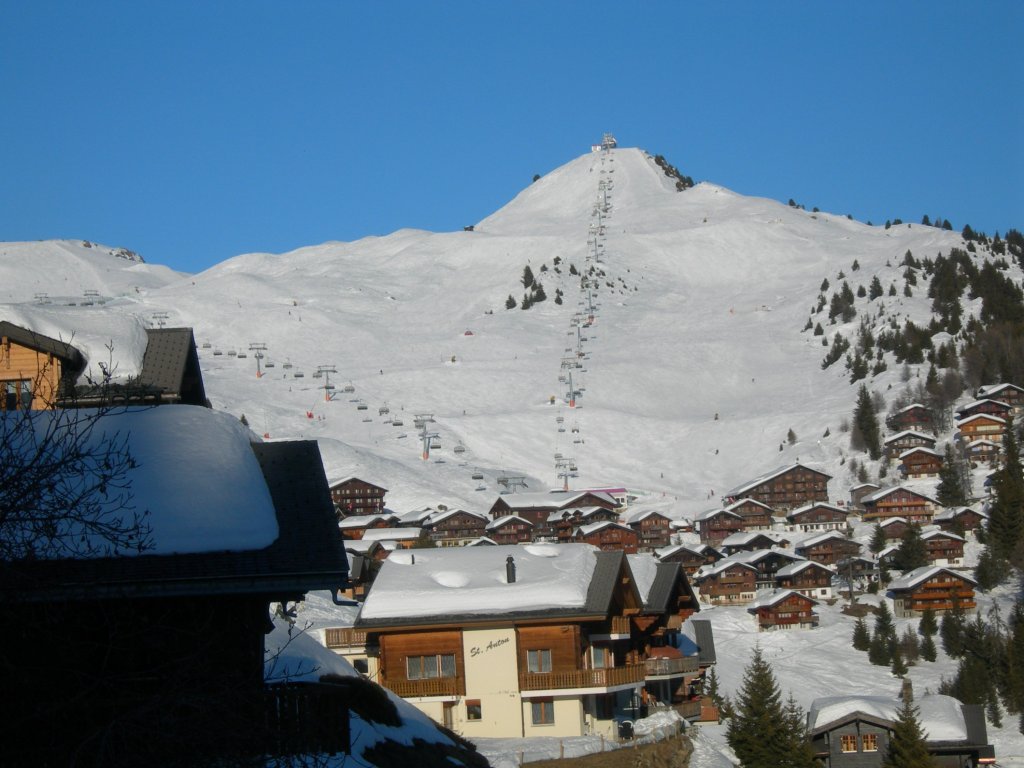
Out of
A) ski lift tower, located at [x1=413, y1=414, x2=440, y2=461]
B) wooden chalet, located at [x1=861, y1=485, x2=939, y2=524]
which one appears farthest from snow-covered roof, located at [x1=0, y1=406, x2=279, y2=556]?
ski lift tower, located at [x1=413, y1=414, x2=440, y2=461]

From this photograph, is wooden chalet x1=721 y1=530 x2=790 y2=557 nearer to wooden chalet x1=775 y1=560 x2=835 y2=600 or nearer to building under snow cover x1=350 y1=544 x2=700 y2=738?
wooden chalet x1=775 y1=560 x2=835 y2=600

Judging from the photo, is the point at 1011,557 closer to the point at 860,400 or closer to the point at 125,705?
the point at 860,400

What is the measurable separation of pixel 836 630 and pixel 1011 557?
14282 mm

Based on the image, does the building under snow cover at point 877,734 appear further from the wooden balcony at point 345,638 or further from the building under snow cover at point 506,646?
the wooden balcony at point 345,638

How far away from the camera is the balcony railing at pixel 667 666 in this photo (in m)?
35.9

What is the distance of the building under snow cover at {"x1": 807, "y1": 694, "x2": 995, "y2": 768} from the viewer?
142 ft

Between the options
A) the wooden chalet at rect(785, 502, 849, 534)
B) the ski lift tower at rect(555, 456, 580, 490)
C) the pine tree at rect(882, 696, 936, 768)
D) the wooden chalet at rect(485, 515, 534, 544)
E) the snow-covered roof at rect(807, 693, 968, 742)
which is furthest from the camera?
the ski lift tower at rect(555, 456, 580, 490)

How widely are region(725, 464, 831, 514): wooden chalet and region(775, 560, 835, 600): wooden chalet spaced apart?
86.0 ft

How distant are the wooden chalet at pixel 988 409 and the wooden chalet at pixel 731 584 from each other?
3976 cm

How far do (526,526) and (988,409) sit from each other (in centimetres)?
4546

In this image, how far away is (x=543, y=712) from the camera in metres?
30.5

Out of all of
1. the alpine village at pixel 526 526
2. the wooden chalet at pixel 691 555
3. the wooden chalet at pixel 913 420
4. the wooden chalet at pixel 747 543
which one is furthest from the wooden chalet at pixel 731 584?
the wooden chalet at pixel 913 420

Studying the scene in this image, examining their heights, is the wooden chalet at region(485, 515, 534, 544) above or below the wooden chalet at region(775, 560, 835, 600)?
above

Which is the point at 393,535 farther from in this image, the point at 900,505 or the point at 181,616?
the point at 181,616
